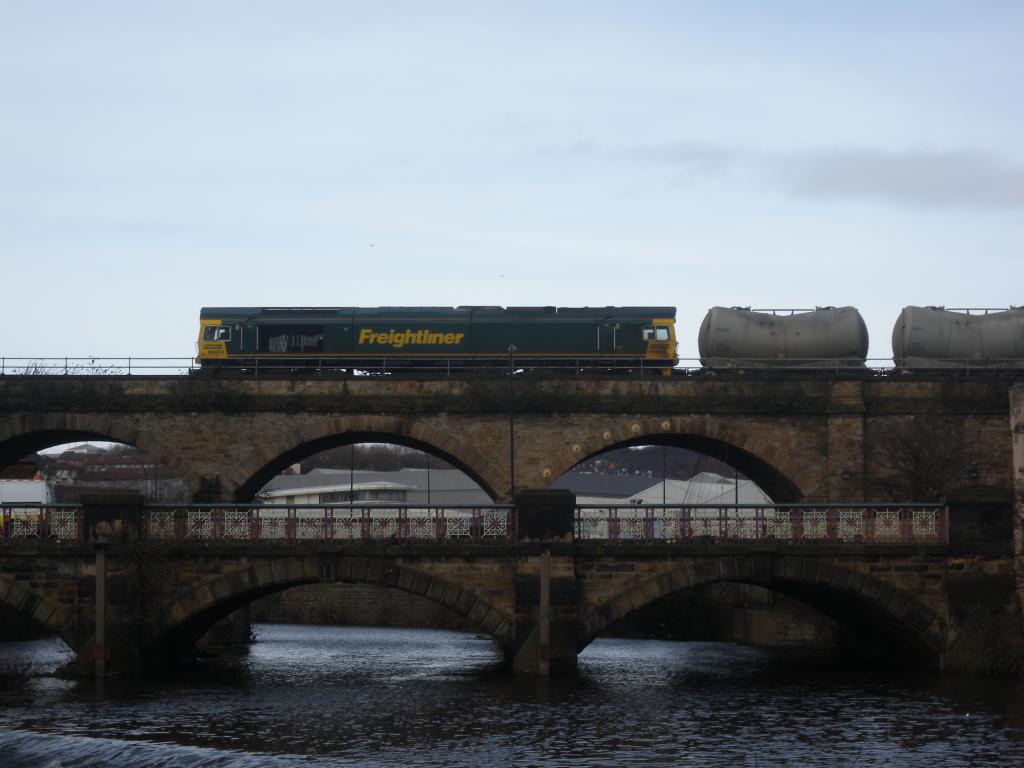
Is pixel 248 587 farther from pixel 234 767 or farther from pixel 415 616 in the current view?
pixel 415 616

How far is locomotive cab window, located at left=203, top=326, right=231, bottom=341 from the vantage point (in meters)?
52.6

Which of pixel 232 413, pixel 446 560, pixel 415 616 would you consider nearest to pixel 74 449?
pixel 415 616

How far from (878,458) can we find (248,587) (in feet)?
72.3

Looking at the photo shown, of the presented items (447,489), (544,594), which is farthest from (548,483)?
(447,489)

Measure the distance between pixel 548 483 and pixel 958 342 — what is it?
15780 mm

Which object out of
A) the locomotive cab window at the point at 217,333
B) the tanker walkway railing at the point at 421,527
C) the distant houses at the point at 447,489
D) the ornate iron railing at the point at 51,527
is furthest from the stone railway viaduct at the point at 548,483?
the distant houses at the point at 447,489

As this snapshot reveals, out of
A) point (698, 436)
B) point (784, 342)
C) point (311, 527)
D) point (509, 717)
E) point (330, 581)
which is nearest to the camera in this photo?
point (509, 717)

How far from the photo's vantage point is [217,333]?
52750 mm

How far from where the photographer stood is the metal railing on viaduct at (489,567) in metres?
35.0

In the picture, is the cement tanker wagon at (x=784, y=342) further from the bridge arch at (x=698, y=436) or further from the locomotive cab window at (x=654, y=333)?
the bridge arch at (x=698, y=436)

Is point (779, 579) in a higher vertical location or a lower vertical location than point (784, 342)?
lower

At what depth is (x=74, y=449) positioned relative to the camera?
198000mm

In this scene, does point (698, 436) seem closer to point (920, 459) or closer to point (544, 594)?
point (920, 459)

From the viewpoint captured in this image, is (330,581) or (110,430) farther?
(110,430)
